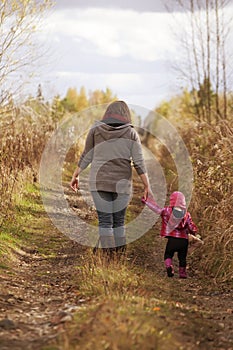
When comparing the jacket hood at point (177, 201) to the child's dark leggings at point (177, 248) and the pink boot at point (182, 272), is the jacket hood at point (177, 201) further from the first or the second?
the pink boot at point (182, 272)

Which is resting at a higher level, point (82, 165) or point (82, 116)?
point (82, 116)

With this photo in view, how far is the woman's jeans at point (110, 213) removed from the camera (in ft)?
21.6

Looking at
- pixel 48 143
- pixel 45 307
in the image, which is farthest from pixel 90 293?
pixel 48 143

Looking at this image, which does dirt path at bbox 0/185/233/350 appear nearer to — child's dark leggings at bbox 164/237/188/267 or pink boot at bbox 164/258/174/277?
pink boot at bbox 164/258/174/277

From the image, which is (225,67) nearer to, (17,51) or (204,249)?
(17,51)

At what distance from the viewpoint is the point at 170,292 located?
5.89 meters

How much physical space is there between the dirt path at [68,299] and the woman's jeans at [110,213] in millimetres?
476

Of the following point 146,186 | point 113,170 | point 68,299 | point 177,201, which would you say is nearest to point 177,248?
point 177,201

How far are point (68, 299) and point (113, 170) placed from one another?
66.2 inches

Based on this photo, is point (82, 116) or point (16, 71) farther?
point (82, 116)

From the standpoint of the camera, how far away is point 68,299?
213 inches

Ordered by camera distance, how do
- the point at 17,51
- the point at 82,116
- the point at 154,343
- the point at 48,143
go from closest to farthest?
the point at 154,343
the point at 17,51
the point at 48,143
the point at 82,116

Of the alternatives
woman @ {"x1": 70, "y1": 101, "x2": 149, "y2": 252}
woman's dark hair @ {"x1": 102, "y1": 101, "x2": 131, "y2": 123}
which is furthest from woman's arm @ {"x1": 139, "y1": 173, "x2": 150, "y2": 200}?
woman's dark hair @ {"x1": 102, "y1": 101, "x2": 131, "y2": 123}

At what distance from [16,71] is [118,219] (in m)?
4.95
